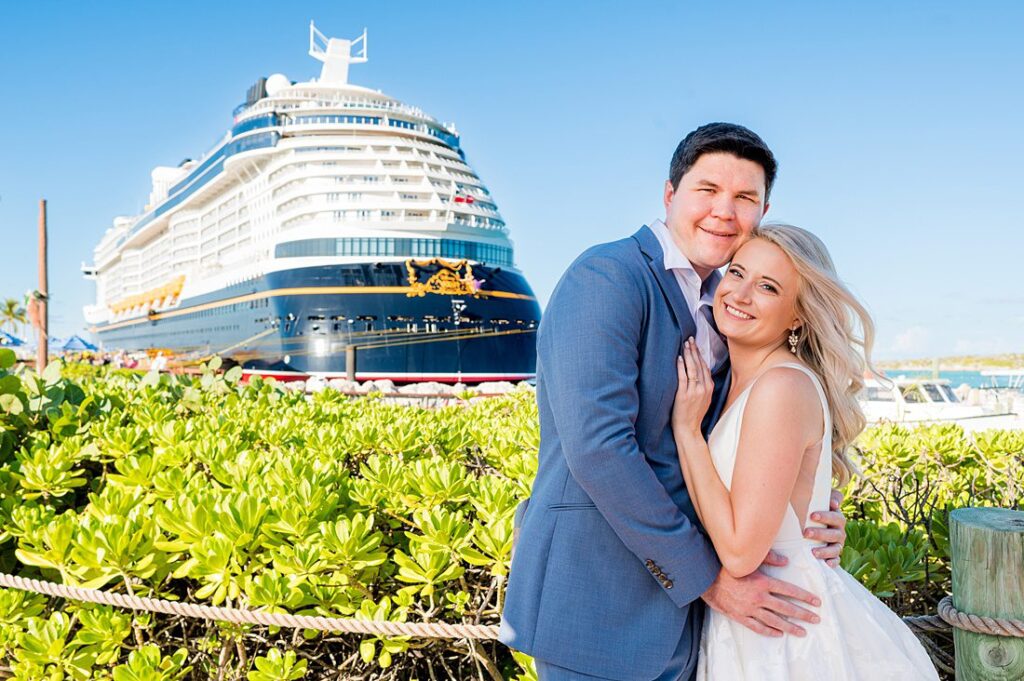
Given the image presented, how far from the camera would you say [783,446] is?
1.50m

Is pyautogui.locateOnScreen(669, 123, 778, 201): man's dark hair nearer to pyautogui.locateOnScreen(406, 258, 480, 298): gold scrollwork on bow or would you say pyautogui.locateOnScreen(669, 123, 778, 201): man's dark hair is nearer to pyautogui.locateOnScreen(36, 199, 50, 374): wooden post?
pyautogui.locateOnScreen(36, 199, 50, 374): wooden post

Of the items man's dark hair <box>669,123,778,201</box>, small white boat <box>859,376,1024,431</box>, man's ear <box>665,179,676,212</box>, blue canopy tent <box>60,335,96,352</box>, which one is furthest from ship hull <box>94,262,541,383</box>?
man's dark hair <box>669,123,778,201</box>

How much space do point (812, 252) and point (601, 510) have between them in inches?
29.3

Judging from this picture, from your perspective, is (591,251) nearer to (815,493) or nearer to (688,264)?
(688,264)

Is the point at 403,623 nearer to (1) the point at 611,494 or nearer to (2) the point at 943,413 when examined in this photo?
(1) the point at 611,494

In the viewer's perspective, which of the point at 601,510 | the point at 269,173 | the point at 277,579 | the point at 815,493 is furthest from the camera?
the point at 269,173

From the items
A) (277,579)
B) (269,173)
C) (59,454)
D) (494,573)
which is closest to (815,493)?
(494,573)

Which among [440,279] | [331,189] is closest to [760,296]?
[440,279]

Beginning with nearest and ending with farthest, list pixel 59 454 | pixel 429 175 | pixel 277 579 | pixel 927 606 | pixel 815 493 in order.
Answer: pixel 815 493, pixel 277 579, pixel 927 606, pixel 59 454, pixel 429 175

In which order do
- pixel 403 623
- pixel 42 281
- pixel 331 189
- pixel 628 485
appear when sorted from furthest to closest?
pixel 331 189 → pixel 42 281 → pixel 403 623 → pixel 628 485

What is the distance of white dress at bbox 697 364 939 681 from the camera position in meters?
1.50

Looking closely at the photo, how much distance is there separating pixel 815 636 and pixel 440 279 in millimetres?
21829

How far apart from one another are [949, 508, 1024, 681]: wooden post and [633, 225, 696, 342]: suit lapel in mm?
846

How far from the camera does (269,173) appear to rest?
2752 centimetres
